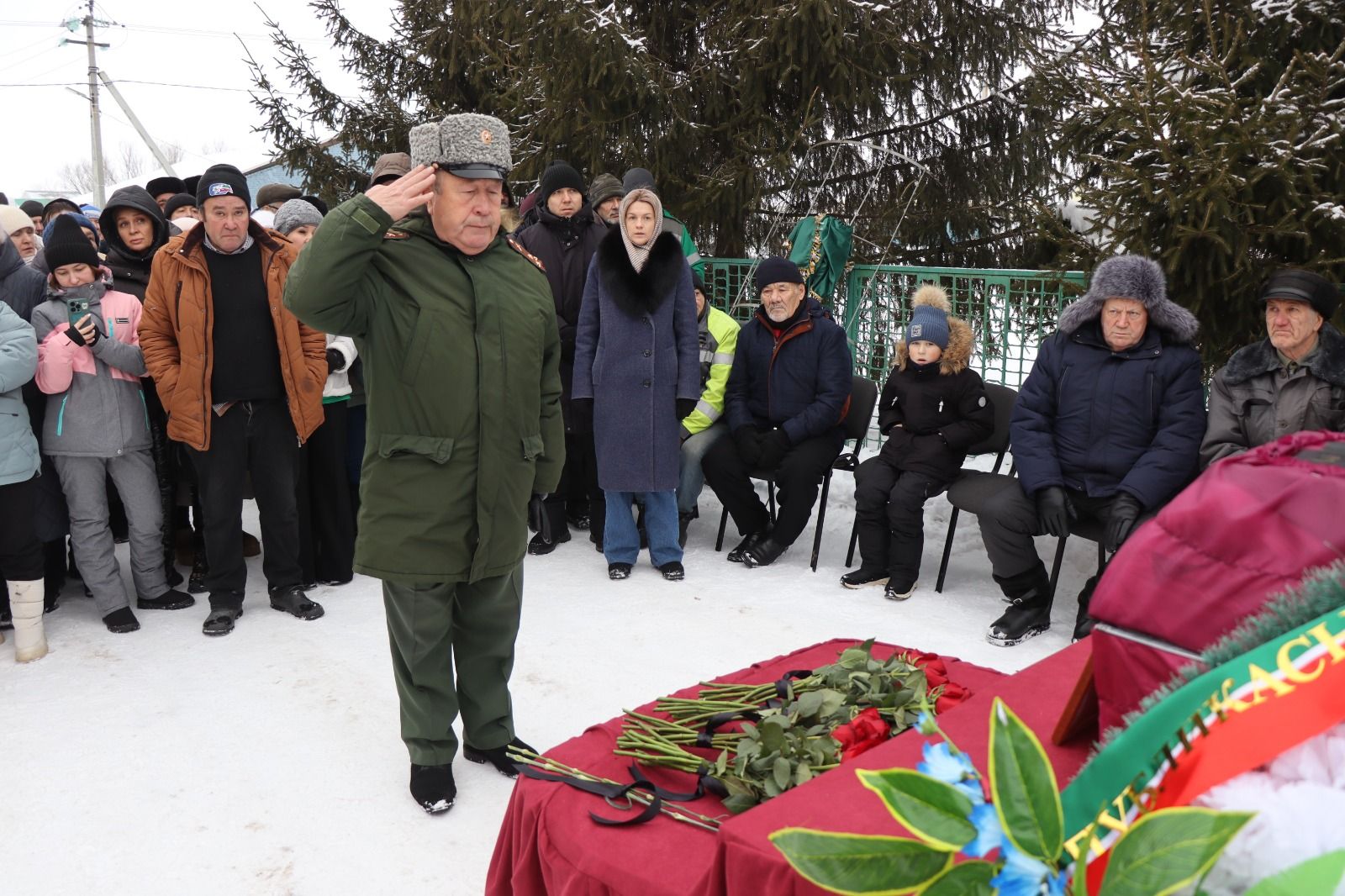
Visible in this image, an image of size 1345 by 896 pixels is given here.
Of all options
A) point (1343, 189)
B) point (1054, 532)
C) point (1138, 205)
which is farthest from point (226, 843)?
point (1343, 189)

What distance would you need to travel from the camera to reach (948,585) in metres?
5.16

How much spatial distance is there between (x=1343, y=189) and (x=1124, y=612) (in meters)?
3.93

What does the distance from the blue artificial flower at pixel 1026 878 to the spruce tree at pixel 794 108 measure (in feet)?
20.2

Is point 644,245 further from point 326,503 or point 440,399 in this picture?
point 440,399

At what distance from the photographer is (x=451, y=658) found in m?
3.21

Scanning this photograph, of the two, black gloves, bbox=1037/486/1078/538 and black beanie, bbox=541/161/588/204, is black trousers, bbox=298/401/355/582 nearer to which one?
black beanie, bbox=541/161/588/204

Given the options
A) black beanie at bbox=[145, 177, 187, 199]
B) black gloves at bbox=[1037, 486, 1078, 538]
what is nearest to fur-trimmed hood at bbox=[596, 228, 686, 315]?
black gloves at bbox=[1037, 486, 1078, 538]

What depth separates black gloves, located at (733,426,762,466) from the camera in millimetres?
5477

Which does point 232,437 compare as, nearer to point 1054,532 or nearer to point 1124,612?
point 1054,532

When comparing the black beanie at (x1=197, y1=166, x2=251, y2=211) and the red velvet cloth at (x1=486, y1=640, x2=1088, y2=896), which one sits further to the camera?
the black beanie at (x1=197, y1=166, x2=251, y2=211)

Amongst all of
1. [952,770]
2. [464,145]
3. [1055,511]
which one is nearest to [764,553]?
[1055,511]

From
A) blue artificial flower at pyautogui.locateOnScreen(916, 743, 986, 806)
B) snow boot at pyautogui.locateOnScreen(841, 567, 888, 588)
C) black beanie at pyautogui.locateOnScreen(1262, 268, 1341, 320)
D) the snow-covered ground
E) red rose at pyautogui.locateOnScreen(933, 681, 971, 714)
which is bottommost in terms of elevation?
the snow-covered ground

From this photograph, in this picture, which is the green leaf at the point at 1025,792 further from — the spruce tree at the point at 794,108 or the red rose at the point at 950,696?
the spruce tree at the point at 794,108

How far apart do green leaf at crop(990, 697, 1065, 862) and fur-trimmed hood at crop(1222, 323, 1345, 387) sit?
3.70 m
